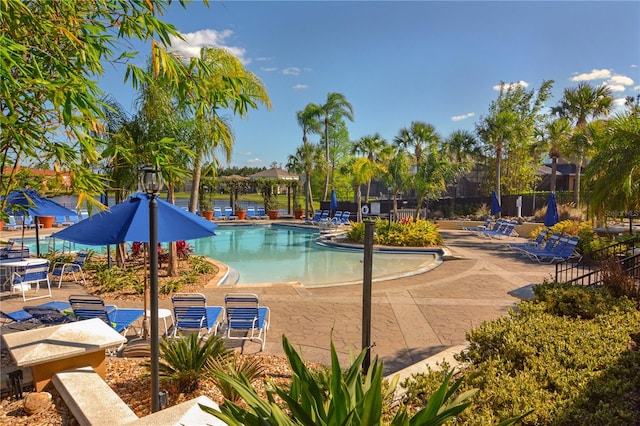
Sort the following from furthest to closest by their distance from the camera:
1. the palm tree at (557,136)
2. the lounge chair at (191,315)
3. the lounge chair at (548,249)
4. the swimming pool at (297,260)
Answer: the palm tree at (557,136) < the lounge chair at (548,249) < the swimming pool at (297,260) < the lounge chair at (191,315)

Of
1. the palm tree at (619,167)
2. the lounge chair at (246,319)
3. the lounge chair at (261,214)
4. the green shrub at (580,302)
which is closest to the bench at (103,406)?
the lounge chair at (246,319)

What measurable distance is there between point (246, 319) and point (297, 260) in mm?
10076

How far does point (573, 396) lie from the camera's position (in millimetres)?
3576

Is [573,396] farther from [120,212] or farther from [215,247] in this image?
[215,247]

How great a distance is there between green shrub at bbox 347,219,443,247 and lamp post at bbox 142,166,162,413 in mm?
14608

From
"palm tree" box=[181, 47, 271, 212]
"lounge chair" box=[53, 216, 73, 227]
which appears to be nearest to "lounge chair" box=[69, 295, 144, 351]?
"palm tree" box=[181, 47, 271, 212]

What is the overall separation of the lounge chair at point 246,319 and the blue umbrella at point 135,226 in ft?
3.94

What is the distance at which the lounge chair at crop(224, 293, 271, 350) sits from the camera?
6.33m

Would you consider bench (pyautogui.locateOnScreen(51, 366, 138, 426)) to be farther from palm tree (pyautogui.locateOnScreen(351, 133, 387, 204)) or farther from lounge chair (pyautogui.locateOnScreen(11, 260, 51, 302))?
palm tree (pyautogui.locateOnScreen(351, 133, 387, 204))

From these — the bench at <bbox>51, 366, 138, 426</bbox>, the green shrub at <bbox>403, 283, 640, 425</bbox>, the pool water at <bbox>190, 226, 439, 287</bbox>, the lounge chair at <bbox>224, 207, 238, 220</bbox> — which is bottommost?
the pool water at <bbox>190, 226, 439, 287</bbox>

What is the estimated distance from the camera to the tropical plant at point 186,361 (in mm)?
4395

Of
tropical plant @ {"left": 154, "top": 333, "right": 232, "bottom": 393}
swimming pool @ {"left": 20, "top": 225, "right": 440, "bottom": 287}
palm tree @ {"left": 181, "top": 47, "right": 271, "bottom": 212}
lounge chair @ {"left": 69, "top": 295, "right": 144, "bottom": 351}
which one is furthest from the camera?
swimming pool @ {"left": 20, "top": 225, "right": 440, "bottom": 287}

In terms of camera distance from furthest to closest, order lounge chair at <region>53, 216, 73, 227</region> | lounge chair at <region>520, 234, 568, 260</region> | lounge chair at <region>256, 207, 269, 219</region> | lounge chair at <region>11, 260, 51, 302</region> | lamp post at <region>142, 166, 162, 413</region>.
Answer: lounge chair at <region>256, 207, 269, 219</region>
lounge chair at <region>53, 216, 73, 227</region>
lounge chair at <region>520, 234, 568, 260</region>
lounge chair at <region>11, 260, 51, 302</region>
lamp post at <region>142, 166, 162, 413</region>

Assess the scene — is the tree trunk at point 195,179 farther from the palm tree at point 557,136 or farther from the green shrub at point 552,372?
the palm tree at point 557,136
